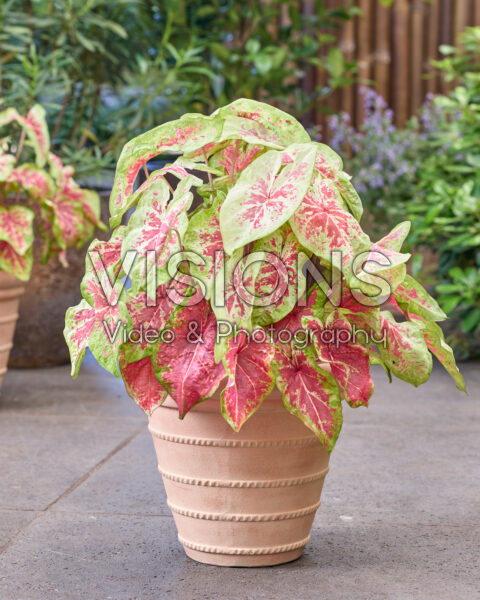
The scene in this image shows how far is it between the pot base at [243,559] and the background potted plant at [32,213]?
1.24 metres

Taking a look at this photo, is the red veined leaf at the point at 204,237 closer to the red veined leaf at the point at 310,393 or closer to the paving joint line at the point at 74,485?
the red veined leaf at the point at 310,393

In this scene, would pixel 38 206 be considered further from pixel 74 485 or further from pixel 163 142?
pixel 163 142

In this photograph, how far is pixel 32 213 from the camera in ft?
7.71

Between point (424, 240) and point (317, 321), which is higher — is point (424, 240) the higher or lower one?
the lower one

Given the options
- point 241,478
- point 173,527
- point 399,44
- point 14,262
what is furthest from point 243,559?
point 399,44

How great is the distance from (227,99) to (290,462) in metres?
2.94

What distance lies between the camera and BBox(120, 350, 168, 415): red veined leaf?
1.23m

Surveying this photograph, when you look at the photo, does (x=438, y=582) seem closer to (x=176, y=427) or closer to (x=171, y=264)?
(x=176, y=427)

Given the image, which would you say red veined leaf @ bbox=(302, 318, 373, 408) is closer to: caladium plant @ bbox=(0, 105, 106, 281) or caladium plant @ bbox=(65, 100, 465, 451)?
caladium plant @ bbox=(65, 100, 465, 451)

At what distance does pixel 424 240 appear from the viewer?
3.34 meters

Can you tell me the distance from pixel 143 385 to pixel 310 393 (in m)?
0.26

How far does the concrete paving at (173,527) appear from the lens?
1.25 m

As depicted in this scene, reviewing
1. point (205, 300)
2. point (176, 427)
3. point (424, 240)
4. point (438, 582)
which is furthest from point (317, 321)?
point (424, 240)

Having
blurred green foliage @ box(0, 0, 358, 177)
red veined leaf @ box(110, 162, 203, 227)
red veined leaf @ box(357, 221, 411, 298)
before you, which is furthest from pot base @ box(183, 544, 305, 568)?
blurred green foliage @ box(0, 0, 358, 177)
